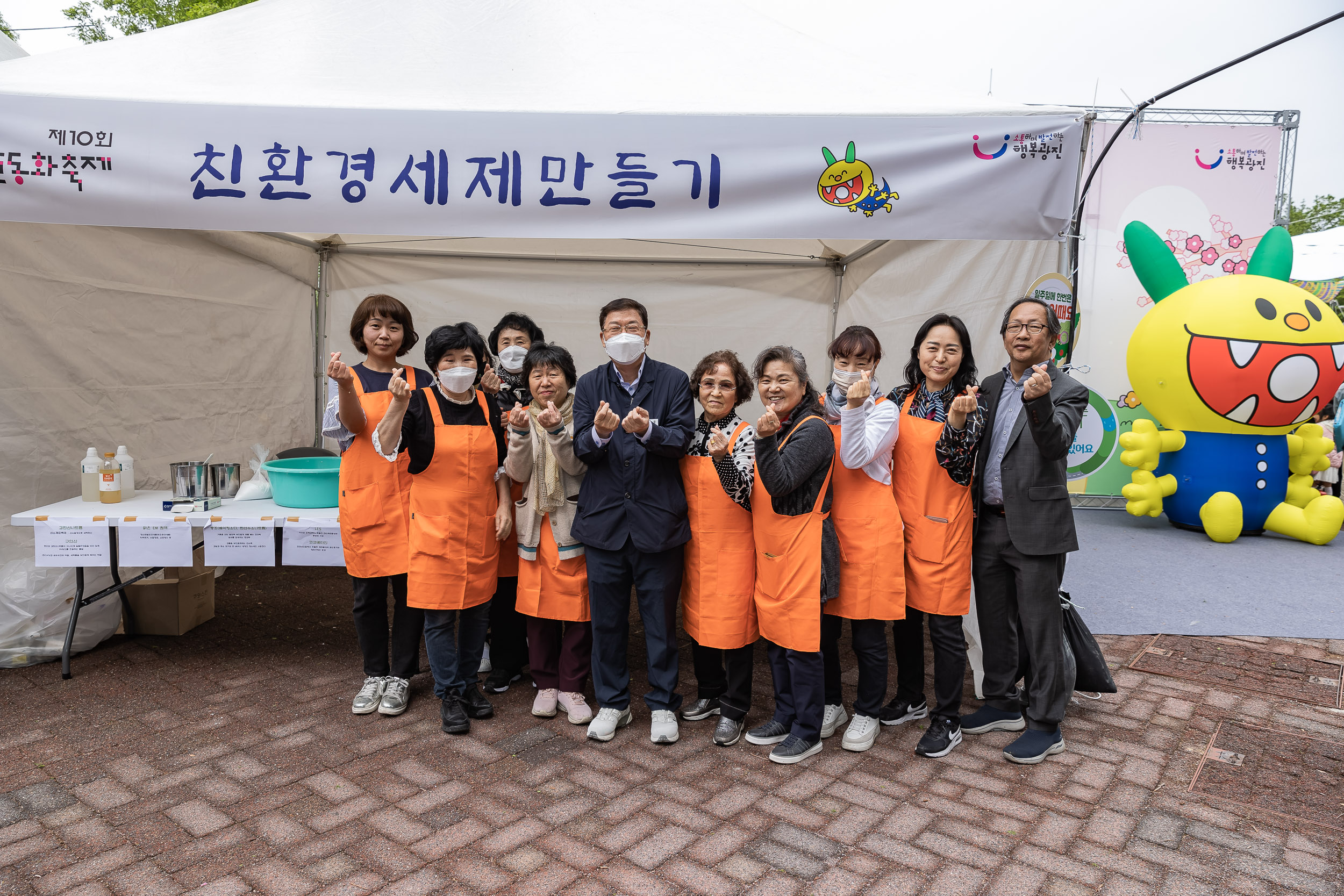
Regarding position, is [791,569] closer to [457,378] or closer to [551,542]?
[551,542]

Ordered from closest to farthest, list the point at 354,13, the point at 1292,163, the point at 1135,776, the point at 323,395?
the point at 1135,776
the point at 354,13
the point at 323,395
the point at 1292,163

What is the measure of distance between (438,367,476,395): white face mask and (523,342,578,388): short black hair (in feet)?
0.63

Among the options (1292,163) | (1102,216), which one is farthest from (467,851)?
(1292,163)

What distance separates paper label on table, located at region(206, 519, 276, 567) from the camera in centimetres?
349

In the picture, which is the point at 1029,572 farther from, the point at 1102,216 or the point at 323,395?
the point at 1102,216

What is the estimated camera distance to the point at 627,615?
303 centimetres

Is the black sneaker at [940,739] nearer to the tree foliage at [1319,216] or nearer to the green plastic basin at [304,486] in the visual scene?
the green plastic basin at [304,486]

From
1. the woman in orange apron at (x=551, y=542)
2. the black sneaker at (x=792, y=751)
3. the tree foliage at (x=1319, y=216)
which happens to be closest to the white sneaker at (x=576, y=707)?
the woman in orange apron at (x=551, y=542)

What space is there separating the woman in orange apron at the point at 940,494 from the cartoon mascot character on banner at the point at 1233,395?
482 centimetres

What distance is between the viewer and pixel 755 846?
2.37 meters

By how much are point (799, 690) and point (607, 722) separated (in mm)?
715

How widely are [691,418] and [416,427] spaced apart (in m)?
0.98

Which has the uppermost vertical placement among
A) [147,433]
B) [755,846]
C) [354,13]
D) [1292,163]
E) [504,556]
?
[1292,163]

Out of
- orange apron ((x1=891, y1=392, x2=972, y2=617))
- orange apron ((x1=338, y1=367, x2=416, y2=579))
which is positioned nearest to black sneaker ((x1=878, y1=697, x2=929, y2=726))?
orange apron ((x1=891, y1=392, x2=972, y2=617))
